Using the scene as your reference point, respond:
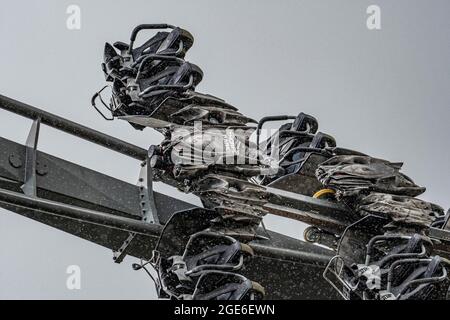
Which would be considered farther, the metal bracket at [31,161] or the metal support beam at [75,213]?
the metal bracket at [31,161]

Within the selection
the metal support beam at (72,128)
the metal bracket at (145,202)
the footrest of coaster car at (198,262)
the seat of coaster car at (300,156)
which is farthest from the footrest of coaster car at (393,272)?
the metal support beam at (72,128)

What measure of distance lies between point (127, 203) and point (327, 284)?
1.48 meters

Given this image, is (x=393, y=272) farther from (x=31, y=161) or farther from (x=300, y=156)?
(x=31, y=161)

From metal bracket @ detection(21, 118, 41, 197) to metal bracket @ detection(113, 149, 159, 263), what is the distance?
0.74 metres

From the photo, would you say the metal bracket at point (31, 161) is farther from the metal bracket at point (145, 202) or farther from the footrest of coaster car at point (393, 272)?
the footrest of coaster car at point (393, 272)

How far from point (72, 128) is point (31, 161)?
501 mm

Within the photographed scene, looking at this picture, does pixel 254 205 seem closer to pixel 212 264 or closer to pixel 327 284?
pixel 212 264

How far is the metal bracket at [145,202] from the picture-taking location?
7.48 m

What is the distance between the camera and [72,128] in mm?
7477

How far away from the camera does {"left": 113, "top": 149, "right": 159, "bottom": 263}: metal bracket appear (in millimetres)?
7477

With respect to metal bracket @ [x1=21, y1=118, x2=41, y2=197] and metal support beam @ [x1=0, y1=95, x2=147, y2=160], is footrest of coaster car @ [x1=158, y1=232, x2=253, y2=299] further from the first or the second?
metal support beam @ [x1=0, y1=95, x2=147, y2=160]

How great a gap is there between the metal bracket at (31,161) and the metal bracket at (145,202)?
2.42 feet

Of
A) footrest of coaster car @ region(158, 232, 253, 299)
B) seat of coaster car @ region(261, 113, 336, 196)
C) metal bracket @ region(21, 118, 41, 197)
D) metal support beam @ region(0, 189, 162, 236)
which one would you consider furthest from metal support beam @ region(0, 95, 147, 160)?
footrest of coaster car @ region(158, 232, 253, 299)
